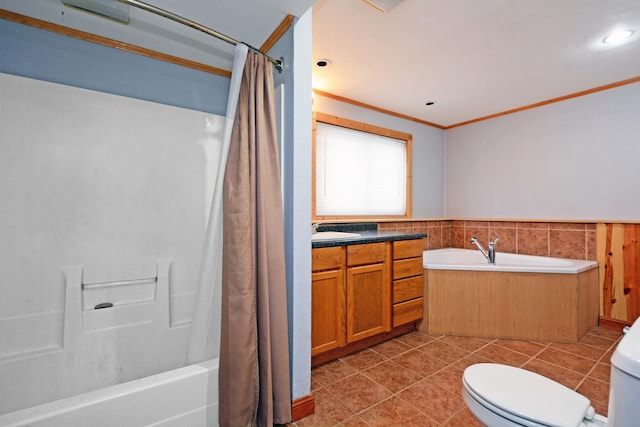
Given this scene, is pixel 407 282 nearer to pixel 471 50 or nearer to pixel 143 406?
pixel 471 50

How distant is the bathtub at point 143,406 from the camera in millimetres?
1052

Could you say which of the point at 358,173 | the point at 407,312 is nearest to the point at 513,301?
the point at 407,312

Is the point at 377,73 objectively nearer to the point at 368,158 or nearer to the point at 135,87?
the point at 368,158

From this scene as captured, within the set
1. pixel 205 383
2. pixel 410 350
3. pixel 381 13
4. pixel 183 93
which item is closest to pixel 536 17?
pixel 381 13

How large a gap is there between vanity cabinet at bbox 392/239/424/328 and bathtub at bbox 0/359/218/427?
1570mm

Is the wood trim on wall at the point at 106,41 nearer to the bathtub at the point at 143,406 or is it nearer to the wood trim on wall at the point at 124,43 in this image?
the wood trim on wall at the point at 124,43

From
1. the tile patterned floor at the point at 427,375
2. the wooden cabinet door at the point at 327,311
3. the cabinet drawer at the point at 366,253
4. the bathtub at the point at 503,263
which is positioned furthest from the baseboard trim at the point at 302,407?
the bathtub at the point at 503,263

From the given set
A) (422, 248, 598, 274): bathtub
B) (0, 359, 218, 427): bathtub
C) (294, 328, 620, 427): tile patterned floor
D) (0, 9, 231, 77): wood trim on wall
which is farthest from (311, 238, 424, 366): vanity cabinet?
(0, 9, 231, 77): wood trim on wall

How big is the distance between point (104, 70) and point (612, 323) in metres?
4.46

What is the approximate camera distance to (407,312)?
2.51m

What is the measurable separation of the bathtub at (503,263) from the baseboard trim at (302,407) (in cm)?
160

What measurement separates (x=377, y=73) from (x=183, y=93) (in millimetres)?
1605

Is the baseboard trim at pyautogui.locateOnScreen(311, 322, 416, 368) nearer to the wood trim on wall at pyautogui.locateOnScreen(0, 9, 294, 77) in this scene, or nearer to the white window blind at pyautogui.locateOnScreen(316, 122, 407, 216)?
the white window blind at pyautogui.locateOnScreen(316, 122, 407, 216)

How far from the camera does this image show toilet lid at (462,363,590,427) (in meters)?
0.93
